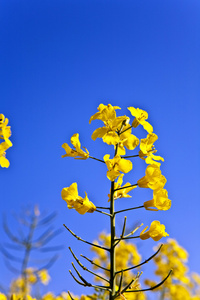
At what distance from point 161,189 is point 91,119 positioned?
0.62 m

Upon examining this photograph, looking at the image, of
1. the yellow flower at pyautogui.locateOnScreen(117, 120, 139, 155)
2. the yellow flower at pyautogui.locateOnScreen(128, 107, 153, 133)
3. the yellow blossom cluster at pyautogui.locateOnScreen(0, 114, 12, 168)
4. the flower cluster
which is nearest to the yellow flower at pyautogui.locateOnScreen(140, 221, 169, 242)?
the flower cluster

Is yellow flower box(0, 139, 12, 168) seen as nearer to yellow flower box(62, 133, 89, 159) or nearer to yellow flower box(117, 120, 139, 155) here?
yellow flower box(62, 133, 89, 159)

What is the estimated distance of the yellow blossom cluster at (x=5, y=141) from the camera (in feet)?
6.95

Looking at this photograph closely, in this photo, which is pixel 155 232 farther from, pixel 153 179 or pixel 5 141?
pixel 5 141

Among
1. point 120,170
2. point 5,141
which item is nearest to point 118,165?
point 120,170

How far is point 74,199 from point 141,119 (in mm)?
657

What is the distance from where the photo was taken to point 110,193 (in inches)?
76.5

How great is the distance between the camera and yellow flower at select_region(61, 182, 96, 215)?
6.36ft

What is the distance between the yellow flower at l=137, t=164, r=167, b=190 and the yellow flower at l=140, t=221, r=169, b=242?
22 cm

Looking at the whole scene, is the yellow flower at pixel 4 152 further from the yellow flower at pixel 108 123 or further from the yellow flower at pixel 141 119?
the yellow flower at pixel 141 119

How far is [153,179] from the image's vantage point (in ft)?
6.21

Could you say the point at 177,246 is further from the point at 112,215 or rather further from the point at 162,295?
the point at 112,215

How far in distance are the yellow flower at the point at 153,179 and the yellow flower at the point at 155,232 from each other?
0.71 feet

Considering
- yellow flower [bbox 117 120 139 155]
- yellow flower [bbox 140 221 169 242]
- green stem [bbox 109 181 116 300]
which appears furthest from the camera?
yellow flower [bbox 117 120 139 155]
